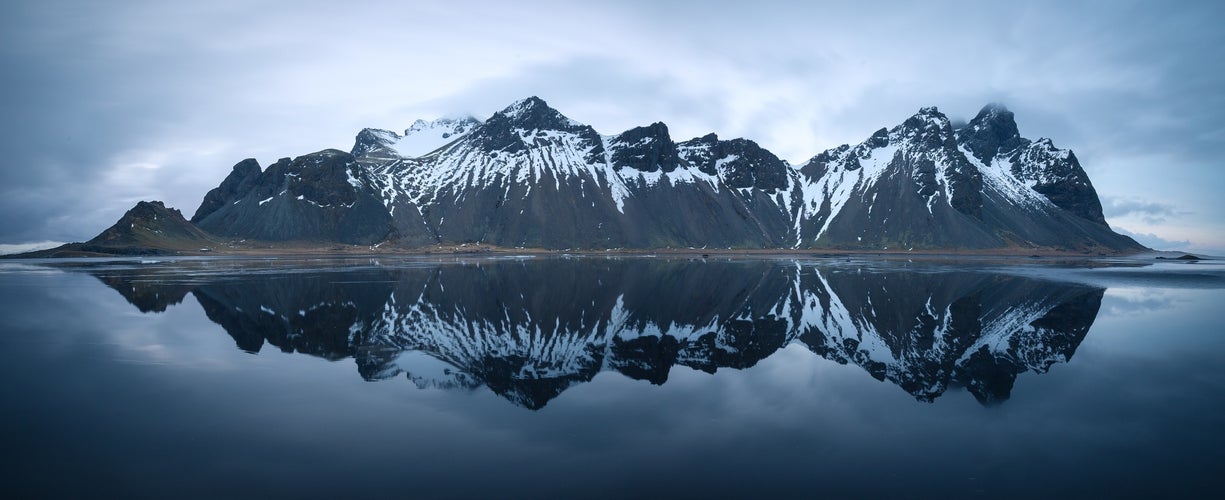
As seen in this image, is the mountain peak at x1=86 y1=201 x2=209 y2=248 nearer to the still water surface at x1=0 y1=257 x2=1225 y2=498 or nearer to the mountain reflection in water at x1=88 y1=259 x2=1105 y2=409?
the mountain reflection in water at x1=88 y1=259 x2=1105 y2=409

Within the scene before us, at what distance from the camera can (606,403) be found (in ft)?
61.4

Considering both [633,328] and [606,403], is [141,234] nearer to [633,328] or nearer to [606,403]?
[633,328]

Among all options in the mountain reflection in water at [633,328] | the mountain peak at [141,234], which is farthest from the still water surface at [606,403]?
the mountain peak at [141,234]

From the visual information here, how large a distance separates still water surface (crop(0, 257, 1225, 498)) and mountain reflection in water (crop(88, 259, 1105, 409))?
0.90 feet

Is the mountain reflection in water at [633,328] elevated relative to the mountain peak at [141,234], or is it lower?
lower

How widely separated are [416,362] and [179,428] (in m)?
9.57

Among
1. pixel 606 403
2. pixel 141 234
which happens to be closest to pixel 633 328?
pixel 606 403

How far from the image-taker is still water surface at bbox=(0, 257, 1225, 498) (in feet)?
41.5

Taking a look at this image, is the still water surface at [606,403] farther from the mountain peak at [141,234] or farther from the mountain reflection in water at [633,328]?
the mountain peak at [141,234]

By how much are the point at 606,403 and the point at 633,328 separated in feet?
49.4

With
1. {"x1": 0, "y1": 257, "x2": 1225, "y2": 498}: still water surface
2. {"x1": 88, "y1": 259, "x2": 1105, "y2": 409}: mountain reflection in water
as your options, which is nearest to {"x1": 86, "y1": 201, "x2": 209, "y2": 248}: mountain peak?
{"x1": 88, "y1": 259, "x2": 1105, "y2": 409}: mountain reflection in water

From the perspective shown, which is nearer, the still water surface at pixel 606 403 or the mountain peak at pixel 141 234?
the still water surface at pixel 606 403

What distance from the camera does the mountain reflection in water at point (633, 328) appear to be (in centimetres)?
2331

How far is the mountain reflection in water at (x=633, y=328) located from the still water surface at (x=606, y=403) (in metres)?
0.27
